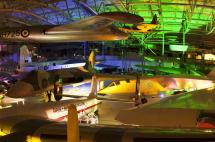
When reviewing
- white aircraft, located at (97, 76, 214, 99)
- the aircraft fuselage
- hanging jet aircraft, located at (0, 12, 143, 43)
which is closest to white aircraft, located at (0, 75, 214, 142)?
hanging jet aircraft, located at (0, 12, 143, 43)

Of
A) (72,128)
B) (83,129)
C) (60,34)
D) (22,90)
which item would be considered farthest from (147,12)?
(72,128)

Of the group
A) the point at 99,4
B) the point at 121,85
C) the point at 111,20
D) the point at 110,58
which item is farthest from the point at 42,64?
the point at 110,58

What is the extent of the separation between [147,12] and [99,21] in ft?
87.9

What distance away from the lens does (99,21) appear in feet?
35.6

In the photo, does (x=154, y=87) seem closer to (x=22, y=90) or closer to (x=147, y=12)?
(x=22, y=90)

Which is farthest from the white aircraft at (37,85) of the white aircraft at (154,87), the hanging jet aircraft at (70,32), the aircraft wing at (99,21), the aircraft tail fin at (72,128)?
the aircraft tail fin at (72,128)

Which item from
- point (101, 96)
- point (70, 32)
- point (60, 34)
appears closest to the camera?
point (70, 32)

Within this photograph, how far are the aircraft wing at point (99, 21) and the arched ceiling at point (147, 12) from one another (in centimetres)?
1586

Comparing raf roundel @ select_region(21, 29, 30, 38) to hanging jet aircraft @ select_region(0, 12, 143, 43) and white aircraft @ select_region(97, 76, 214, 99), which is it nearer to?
hanging jet aircraft @ select_region(0, 12, 143, 43)

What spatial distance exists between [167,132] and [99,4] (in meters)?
32.7

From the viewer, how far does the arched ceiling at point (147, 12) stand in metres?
30.1

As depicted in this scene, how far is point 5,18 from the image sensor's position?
132 ft

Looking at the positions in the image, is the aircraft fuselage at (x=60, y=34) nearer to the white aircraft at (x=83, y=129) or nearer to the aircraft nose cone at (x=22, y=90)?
the aircraft nose cone at (x=22, y=90)

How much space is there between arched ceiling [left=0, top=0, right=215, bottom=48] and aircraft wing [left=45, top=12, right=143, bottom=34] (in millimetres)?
15859
